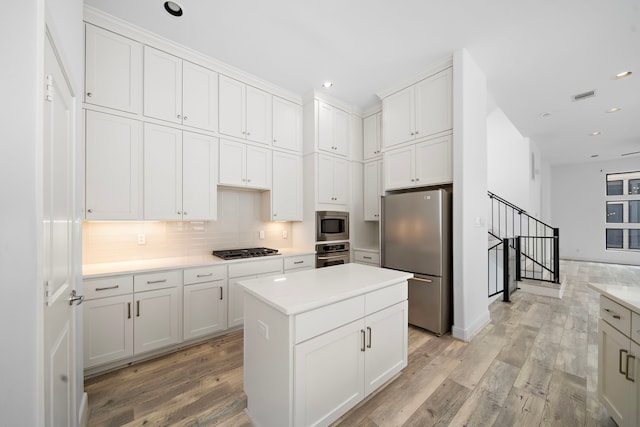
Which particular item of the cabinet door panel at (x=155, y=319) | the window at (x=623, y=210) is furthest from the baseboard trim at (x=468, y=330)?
the window at (x=623, y=210)

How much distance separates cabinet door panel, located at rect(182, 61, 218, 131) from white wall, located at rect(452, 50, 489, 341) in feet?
9.10

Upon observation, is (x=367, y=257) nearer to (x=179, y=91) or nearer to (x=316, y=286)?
(x=316, y=286)

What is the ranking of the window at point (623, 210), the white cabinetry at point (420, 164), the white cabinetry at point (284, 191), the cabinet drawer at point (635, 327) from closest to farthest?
the cabinet drawer at point (635, 327) → the white cabinetry at point (420, 164) → the white cabinetry at point (284, 191) → the window at point (623, 210)

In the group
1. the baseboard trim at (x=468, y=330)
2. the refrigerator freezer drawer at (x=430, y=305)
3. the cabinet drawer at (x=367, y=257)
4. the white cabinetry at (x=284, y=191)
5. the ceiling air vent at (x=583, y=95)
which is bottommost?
the baseboard trim at (x=468, y=330)

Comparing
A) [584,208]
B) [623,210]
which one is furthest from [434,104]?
[623,210]

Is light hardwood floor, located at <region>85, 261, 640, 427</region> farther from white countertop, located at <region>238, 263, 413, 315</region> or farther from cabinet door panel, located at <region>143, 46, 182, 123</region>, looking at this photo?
cabinet door panel, located at <region>143, 46, 182, 123</region>

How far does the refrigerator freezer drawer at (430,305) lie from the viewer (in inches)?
110

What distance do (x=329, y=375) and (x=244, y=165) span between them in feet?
8.36

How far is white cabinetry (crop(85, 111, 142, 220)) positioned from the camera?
2211 mm

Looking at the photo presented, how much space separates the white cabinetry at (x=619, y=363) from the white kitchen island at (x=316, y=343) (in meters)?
1.22

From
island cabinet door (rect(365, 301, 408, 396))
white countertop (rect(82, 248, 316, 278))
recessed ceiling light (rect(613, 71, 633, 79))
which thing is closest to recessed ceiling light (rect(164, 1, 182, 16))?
white countertop (rect(82, 248, 316, 278))

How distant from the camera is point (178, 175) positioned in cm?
269

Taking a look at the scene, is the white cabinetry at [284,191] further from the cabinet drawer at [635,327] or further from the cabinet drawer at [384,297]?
the cabinet drawer at [635,327]

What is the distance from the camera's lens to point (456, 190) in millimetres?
2789
